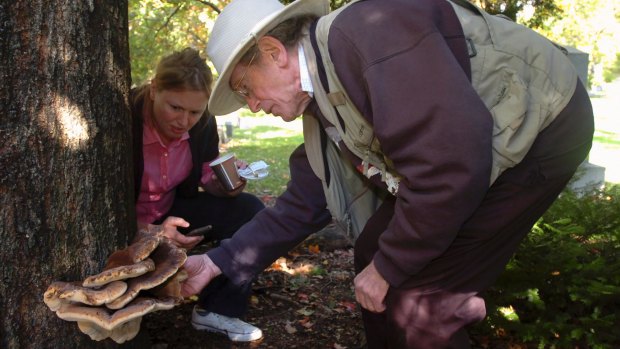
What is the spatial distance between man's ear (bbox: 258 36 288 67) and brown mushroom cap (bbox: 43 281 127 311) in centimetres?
98

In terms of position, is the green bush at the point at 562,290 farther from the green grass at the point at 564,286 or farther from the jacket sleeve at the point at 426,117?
the jacket sleeve at the point at 426,117

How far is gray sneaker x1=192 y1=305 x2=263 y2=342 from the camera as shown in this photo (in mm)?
3342

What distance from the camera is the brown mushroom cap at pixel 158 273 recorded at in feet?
6.06

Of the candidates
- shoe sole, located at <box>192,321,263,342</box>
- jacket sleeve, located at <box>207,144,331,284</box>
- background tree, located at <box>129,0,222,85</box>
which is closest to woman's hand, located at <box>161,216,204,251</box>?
jacket sleeve, located at <box>207,144,331,284</box>

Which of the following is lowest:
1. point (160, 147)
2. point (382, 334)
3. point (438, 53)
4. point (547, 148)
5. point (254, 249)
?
point (382, 334)

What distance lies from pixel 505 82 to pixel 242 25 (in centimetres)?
101

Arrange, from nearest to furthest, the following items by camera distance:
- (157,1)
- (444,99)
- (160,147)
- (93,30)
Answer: (444,99)
(93,30)
(160,147)
(157,1)

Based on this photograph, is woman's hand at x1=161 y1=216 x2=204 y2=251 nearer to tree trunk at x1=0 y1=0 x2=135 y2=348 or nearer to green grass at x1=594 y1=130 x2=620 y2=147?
tree trunk at x1=0 y1=0 x2=135 y2=348

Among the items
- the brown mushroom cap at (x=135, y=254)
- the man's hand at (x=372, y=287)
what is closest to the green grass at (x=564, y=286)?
the man's hand at (x=372, y=287)

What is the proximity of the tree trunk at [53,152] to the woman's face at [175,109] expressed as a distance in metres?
1.18

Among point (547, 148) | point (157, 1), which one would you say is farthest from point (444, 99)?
point (157, 1)

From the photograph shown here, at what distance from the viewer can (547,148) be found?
2133mm

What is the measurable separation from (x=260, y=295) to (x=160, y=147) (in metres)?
1.19

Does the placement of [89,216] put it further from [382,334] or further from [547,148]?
[547,148]
